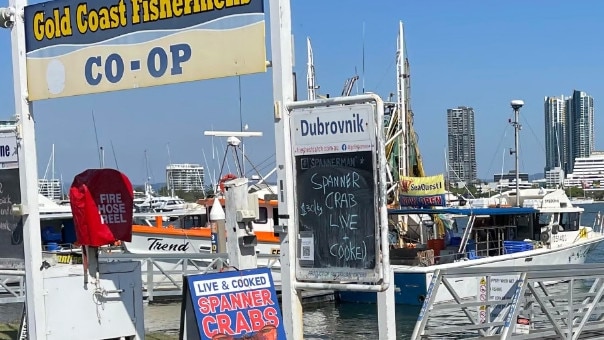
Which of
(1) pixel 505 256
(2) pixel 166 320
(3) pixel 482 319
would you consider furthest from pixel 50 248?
(3) pixel 482 319

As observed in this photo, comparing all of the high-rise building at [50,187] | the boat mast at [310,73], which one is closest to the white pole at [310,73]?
the boat mast at [310,73]

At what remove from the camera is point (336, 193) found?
7352 millimetres

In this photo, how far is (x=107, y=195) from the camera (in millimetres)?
8852

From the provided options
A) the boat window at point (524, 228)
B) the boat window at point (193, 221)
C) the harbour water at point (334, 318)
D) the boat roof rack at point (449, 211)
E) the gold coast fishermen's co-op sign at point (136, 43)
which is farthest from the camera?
the boat window at point (193, 221)

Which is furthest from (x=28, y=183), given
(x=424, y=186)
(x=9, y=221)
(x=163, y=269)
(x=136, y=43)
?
(x=424, y=186)

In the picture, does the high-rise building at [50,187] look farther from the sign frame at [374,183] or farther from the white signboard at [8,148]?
the sign frame at [374,183]

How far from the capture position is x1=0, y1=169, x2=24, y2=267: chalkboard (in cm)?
952

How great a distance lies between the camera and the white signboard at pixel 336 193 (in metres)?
7.11

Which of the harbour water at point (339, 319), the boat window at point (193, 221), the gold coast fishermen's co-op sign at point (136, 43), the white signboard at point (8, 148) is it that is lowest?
the harbour water at point (339, 319)

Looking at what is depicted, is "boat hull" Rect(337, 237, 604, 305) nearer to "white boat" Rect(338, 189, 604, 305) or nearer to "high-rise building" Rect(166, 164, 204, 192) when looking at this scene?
"white boat" Rect(338, 189, 604, 305)

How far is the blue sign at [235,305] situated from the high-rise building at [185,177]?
3320cm

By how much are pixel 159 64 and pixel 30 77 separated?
1.74m

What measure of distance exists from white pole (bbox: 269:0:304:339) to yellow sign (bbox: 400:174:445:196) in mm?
18118

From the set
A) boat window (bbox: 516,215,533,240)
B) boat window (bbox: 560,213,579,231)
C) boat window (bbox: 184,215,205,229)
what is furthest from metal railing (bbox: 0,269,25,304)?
boat window (bbox: 560,213,579,231)
